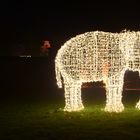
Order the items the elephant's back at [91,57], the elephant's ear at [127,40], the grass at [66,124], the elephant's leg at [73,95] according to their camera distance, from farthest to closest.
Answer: the elephant's leg at [73,95] → the elephant's ear at [127,40] → the elephant's back at [91,57] → the grass at [66,124]

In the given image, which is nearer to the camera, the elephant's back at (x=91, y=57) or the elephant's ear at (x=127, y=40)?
the elephant's back at (x=91, y=57)

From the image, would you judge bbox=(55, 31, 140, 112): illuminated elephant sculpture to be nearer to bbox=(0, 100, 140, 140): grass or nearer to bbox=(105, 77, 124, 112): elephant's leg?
bbox=(105, 77, 124, 112): elephant's leg

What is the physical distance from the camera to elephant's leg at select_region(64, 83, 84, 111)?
15.7 m

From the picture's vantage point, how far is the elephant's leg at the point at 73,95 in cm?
1567

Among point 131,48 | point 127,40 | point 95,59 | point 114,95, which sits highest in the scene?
point 127,40

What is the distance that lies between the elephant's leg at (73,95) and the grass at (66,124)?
25 cm

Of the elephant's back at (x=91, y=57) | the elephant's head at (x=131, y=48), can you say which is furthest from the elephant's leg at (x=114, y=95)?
the elephant's head at (x=131, y=48)

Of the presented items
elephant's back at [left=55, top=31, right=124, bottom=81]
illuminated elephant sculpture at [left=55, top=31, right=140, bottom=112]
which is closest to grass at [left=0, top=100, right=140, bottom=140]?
illuminated elephant sculpture at [left=55, top=31, right=140, bottom=112]

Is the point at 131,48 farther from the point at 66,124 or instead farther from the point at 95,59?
the point at 66,124

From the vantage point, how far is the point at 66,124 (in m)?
13.9

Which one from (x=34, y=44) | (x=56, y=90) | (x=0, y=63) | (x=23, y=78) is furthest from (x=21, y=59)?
(x=34, y=44)

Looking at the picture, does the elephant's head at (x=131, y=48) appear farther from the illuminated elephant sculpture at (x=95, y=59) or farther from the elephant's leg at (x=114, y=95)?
the elephant's leg at (x=114, y=95)

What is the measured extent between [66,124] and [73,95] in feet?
6.35

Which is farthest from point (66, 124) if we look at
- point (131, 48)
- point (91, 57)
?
point (131, 48)
